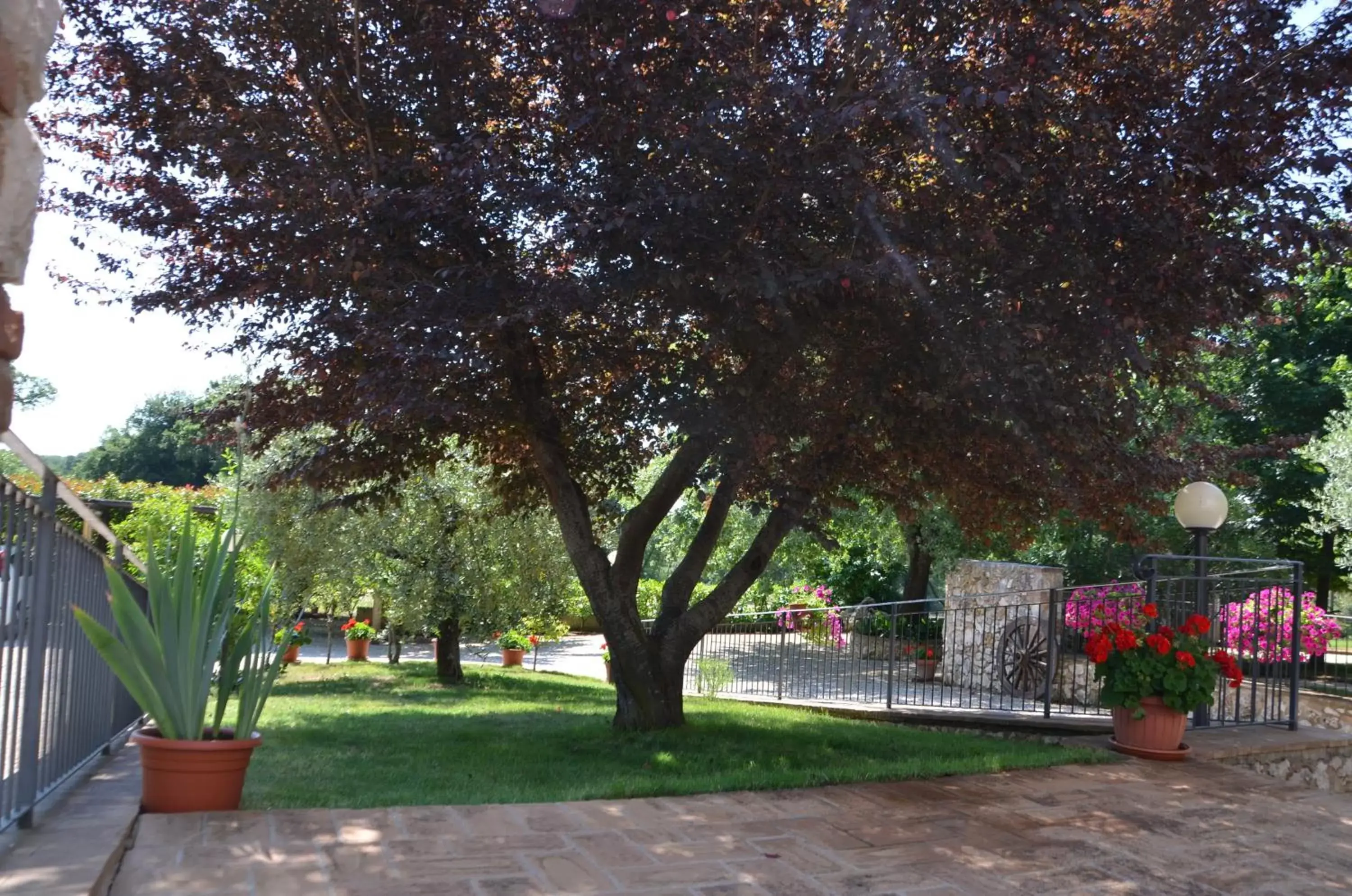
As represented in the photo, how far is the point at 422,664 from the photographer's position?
61.3 ft

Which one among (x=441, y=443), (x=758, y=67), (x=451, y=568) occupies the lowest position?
(x=451, y=568)

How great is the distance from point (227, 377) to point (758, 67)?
78.0 ft

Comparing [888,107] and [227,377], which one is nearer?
[888,107]

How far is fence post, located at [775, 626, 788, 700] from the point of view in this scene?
545 inches

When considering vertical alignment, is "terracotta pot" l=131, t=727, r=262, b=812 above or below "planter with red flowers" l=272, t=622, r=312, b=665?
above

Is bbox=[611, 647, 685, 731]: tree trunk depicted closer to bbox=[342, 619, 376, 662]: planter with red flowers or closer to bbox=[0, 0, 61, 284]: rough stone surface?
bbox=[0, 0, 61, 284]: rough stone surface

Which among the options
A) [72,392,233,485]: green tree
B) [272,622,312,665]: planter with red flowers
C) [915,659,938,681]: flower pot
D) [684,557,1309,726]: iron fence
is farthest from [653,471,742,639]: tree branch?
[72,392,233,485]: green tree

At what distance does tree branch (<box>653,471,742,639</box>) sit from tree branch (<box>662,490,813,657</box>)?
113mm

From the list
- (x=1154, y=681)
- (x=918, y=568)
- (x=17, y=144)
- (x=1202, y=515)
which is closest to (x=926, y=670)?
(x=918, y=568)

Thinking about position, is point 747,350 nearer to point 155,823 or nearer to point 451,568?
point 155,823

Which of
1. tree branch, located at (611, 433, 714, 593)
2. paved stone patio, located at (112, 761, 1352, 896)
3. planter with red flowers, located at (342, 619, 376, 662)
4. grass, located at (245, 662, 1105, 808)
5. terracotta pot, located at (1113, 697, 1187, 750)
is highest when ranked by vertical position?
tree branch, located at (611, 433, 714, 593)

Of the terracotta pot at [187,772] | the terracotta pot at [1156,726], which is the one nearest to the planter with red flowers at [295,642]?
the terracotta pot at [187,772]

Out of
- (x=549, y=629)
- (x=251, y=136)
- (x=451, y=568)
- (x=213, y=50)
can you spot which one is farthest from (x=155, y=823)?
(x=549, y=629)

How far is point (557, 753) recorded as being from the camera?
7.85 metres
